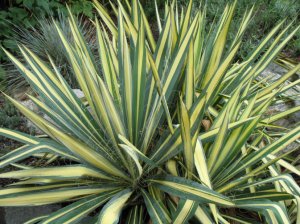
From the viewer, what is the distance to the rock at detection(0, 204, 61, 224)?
6.88ft

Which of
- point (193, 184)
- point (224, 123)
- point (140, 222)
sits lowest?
point (140, 222)

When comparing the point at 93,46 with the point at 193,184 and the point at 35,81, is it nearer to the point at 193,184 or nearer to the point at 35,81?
the point at 35,81

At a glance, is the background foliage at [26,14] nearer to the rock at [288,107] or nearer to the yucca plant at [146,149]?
the yucca plant at [146,149]

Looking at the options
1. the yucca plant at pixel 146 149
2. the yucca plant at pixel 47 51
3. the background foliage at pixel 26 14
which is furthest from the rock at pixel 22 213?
the background foliage at pixel 26 14

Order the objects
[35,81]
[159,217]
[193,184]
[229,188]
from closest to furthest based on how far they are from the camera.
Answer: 1. [193,184]
2. [159,217]
3. [229,188]
4. [35,81]

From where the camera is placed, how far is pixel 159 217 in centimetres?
154

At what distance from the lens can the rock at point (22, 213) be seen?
2096mm

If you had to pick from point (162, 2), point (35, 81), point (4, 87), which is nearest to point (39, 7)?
point (4, 87)

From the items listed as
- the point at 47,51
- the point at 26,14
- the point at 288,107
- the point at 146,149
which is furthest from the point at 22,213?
the point at 26,14

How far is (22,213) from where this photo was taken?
2.12 meters

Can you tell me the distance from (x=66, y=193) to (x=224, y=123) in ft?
2.41

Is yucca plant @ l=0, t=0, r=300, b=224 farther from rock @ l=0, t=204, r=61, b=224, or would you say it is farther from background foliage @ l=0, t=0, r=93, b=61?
background foliage @ l=0, t=0, r=93, b=61

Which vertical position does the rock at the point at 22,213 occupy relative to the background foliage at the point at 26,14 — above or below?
below

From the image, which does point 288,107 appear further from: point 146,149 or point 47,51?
point 47,51
